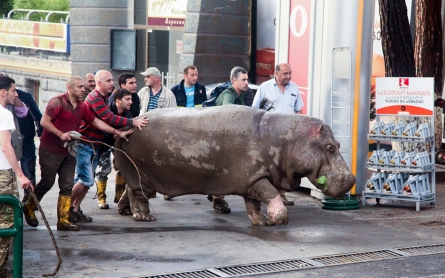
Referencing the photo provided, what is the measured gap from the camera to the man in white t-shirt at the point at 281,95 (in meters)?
10.8

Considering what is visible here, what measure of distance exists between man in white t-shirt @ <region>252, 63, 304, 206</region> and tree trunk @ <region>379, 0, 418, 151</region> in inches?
90.0

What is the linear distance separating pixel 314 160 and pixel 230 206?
202 centimetres

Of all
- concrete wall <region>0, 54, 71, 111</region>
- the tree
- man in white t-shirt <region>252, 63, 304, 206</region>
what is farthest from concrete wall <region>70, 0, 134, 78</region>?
man in white t-shirt <region>252, 63, 304, 206</region>

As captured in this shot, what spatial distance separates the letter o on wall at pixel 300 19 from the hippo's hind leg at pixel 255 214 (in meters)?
3.10

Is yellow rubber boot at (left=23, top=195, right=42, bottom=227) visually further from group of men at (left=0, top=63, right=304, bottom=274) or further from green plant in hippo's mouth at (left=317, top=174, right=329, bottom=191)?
green plant in hippo's mouth at (left=317, top=174, right=329, bottom=191)

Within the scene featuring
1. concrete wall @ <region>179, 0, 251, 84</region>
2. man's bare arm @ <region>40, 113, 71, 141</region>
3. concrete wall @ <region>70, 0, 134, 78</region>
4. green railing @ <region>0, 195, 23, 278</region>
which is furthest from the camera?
concrete wall @ <region>70, 0, 134, 78</region>

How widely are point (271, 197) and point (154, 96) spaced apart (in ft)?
8.28

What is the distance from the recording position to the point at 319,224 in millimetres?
9805

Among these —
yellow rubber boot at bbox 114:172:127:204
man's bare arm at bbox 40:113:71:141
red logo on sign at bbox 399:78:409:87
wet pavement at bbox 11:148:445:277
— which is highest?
red logo on sign at bbox 399:78:409:87

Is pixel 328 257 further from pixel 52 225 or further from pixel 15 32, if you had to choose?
pixel 15 32

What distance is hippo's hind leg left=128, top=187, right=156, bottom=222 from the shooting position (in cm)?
990

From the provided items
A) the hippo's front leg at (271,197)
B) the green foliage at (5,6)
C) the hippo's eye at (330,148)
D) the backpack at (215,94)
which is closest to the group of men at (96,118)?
the backpack at (215,94)

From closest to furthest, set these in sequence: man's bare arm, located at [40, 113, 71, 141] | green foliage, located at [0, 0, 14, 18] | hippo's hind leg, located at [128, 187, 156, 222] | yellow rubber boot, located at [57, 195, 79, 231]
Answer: man's bare arm, located at [40, 113, 71, 141] < yellow rubber boot, located at [57, 195, 79, 231] < hippo's hind leg, located at [128, 187, 156, 222] < green foliage, located at [0, 0, 14, 18]

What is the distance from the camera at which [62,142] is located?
9047 mm
